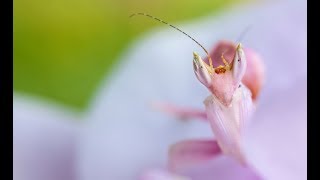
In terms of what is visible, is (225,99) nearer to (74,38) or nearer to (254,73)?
(254,73)

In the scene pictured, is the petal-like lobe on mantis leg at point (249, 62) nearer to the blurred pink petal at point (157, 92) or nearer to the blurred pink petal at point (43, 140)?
the blurred pink petal at point (157, 92)

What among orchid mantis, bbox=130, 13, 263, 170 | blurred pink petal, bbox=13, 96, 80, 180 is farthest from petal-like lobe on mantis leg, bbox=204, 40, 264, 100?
blurred pink petal, bbox=13, 96, 80, 180

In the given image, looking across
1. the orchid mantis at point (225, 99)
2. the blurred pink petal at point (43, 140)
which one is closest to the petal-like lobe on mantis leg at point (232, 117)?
the orchid mantis at point (225, 99)

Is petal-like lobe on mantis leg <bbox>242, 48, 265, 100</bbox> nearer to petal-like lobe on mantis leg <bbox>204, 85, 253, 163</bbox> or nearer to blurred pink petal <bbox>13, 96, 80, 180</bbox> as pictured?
petal-like lobe on mantis leg <bbox>204, 85, 253, 163</bbox>

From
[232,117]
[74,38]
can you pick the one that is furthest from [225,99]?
[74,38]

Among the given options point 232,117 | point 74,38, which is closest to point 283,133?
point 232,117

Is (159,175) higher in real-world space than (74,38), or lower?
lower

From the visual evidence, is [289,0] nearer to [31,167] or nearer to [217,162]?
[217,162]
